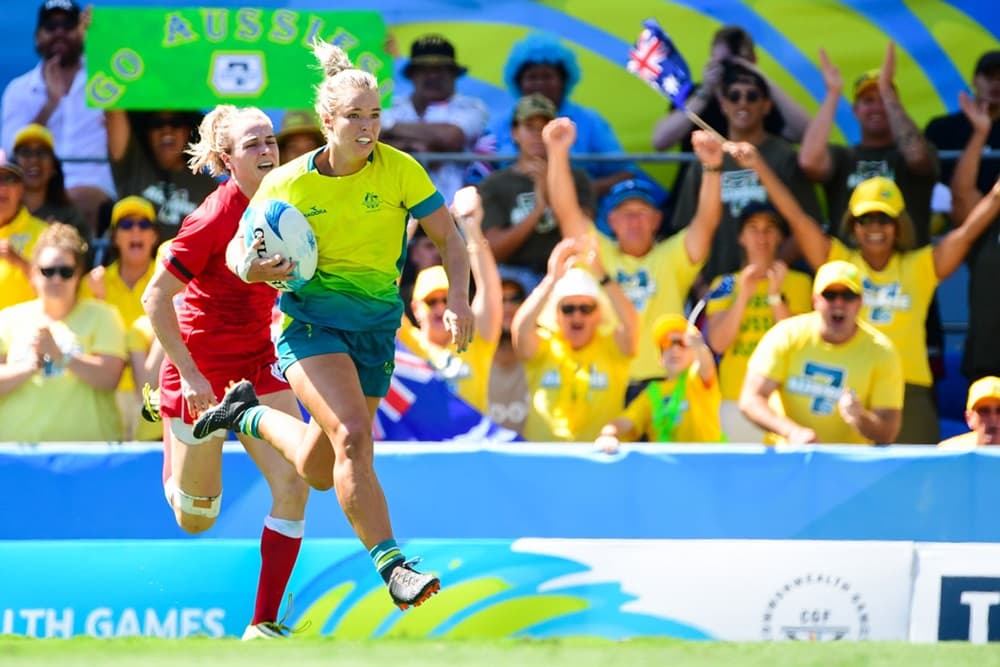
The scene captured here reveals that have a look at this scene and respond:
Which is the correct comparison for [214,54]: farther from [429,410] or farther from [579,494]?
[579,494]

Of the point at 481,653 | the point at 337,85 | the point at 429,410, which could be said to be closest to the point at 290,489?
the point at 481,653

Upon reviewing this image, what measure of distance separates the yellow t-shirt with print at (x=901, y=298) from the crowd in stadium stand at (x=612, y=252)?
1 cm

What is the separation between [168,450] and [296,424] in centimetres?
95

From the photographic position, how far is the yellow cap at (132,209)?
9.33 meters

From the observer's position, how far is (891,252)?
918cm

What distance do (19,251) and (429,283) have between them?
94.2 inches

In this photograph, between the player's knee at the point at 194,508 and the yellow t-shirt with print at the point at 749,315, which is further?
the yellow t-shirt with print at the point at 749,315

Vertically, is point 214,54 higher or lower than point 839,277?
higher

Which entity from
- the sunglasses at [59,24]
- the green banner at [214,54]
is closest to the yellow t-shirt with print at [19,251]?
the green banner at [214,54]

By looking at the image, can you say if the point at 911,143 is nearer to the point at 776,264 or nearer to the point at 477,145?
the point at 776,264

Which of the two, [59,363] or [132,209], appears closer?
[59,363]

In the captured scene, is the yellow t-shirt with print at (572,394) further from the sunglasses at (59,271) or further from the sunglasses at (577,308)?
the sunglasses at (59,271)

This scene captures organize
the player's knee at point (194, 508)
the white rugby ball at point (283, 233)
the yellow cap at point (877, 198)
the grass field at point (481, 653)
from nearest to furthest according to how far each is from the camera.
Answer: the grass field at point (481, 653) < the white rugby ball at point (283, 233) < the player's knee at point (194, 508) < the yellow cap at point (877, 198)

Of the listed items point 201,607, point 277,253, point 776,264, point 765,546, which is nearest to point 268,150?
point 277,253
